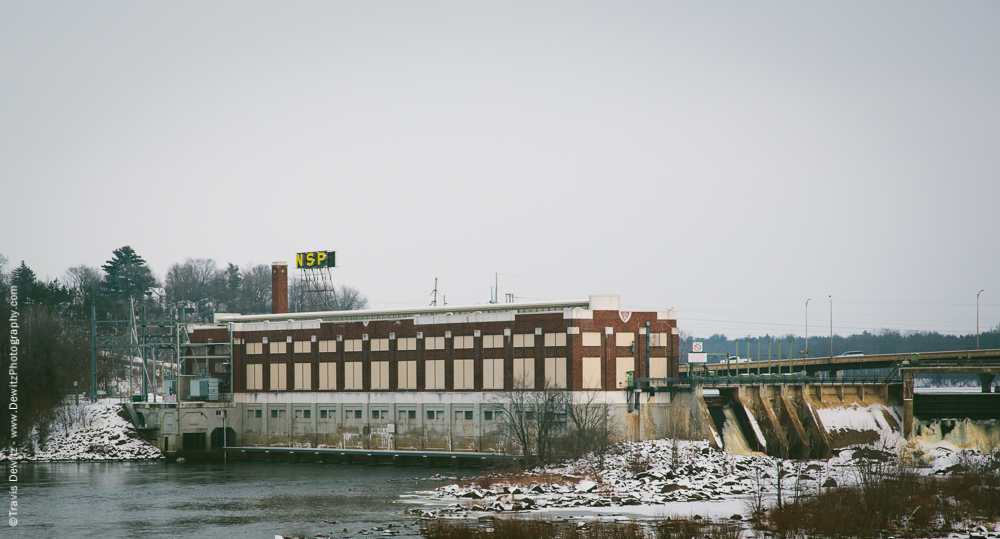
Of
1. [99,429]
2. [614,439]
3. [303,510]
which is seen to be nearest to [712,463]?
[614,439]

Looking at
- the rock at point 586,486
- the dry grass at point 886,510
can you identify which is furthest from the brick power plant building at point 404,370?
the dry grass at point 886,510

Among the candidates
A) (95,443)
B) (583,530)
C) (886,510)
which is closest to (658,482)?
(886,510)

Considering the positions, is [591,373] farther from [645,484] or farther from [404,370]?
[645,484]

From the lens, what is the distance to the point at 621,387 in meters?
86.0

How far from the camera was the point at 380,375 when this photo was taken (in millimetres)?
96125

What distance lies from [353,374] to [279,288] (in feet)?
64.2

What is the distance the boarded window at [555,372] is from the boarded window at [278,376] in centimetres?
2934

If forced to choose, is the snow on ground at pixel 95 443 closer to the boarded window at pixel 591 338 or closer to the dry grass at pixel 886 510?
the boarded window at pixel 591 338

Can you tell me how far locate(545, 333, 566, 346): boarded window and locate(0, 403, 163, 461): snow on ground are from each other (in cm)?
4006

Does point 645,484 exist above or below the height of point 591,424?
below

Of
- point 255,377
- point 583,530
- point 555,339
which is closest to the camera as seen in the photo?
point 583,530

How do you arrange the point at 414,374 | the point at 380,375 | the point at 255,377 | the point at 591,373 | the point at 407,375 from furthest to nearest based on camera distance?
1. the point at 255,377
2. the point at 380,375
3. the point at 407,375
4. the point at 414,374
5. the point at 591,373

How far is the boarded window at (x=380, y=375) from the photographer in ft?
314

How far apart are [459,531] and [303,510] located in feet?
50.8
